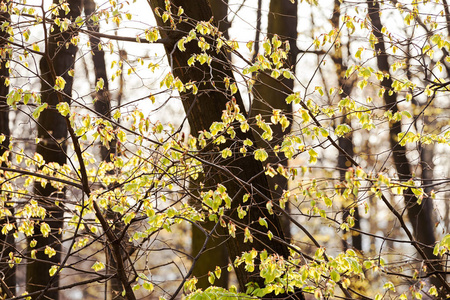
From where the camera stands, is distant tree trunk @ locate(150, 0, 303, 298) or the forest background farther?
distant tree trunk @ locate(150, 0, 303, 298)

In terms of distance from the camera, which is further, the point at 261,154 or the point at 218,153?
the point at 218,153

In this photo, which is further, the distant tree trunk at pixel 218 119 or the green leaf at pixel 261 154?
the distant tree trunk at pixel 218 119

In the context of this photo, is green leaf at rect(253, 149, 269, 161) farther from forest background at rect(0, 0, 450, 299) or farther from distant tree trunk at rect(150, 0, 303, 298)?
distant tree trunk at rect(150, 0, 303, 298)

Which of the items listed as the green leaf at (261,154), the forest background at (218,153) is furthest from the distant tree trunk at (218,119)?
the green leaf at (261,154)

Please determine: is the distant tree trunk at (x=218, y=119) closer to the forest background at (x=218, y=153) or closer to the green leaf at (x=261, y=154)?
the forest background at (x=218, y=153)

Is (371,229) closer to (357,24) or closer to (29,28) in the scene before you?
(357,24)

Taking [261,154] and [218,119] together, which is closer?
[261,154]

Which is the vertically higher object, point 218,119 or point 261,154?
point 218,119

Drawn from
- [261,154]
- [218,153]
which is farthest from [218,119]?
[261,154]

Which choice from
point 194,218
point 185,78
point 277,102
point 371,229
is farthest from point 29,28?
point 371,229

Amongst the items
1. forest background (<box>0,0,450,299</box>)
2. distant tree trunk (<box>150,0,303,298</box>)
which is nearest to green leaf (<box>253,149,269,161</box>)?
forest background (<box>0,0,450,299</box>)

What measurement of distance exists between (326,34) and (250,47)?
59cm

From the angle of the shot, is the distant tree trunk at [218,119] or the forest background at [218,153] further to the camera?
the distant tree trunk at [218,119]

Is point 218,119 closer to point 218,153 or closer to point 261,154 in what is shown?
point 218,153
